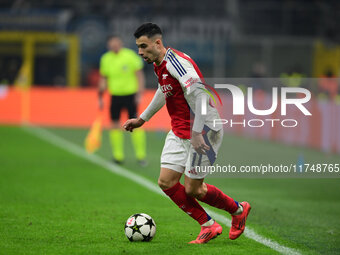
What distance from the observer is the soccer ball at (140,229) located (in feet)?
19.8

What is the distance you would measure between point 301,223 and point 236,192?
2.31 metres

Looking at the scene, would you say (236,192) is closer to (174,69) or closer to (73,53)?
(174,69)

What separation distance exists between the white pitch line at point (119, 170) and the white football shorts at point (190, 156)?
85cm

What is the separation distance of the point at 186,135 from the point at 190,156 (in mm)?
191

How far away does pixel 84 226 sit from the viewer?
22.1 feet

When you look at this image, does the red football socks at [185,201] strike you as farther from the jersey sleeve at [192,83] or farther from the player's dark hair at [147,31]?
the player's dark hair at [147,31]

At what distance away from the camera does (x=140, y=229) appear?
19.8ft

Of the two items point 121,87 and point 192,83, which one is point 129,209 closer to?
point 192,83

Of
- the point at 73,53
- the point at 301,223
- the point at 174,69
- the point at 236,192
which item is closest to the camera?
the point at 174,69

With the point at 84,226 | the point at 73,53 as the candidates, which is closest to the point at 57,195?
the point at 84,226

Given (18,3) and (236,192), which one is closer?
(236,192)

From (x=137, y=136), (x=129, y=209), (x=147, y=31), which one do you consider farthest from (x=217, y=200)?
(x=137, y=136)

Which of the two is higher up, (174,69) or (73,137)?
(174,69)

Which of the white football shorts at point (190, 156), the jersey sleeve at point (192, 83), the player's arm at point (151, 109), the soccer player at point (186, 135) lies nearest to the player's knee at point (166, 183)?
the soccer player at point (186, 135)
